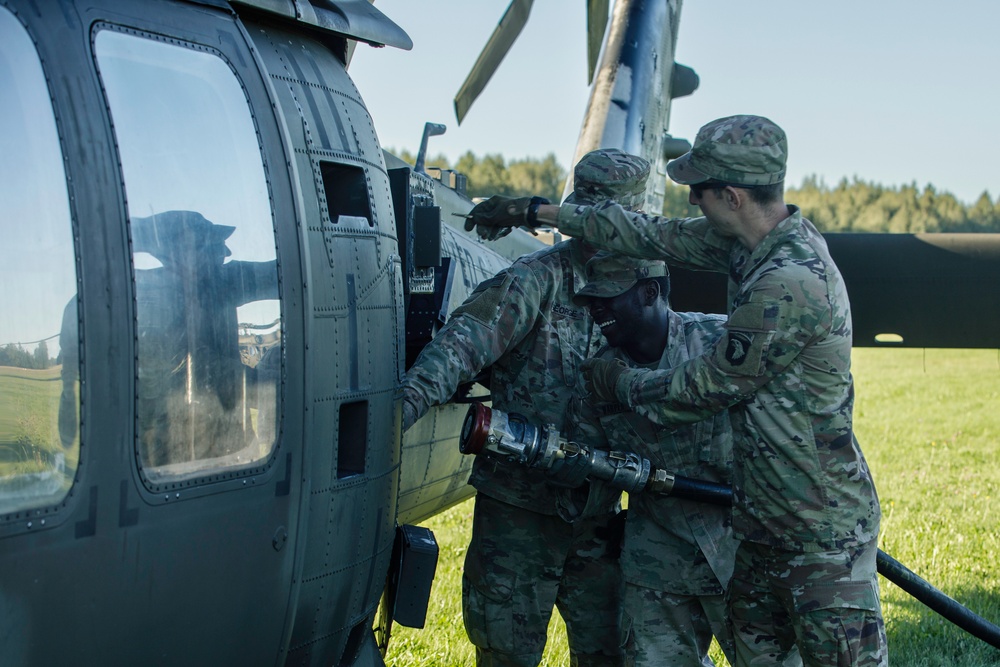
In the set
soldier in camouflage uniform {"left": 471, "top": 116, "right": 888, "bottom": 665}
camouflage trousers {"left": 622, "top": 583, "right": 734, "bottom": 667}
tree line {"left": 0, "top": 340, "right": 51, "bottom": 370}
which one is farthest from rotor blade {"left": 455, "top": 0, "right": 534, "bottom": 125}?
tree line {"left": 0, "top": 340, "right": 51, "bottom": 370}

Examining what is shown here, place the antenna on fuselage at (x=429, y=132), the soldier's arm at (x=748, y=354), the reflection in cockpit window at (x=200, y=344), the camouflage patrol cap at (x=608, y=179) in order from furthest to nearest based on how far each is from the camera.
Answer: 1. the antenna on fuselage at (x=429, y=132)
2. the camouflage patrol cap at (x=608, y=179)
3. the soldier's arm at (x=748, y=354)
4. the reflection in cockpit window at (x=200, y=344)

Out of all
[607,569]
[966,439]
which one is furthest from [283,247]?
[966,439]

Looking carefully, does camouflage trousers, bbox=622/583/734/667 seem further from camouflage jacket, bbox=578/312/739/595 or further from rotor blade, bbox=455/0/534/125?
rotor blade, bbox=455/0/534/125

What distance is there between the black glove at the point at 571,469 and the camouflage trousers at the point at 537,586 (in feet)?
1.17

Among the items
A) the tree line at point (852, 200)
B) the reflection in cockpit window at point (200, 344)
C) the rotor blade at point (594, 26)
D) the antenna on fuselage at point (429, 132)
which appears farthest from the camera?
the tree line at point (852, 200)

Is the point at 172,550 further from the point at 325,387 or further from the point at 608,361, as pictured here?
the point at 608,361

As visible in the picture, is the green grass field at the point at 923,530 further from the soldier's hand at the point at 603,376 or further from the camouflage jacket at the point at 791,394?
the camouflage jacket at the point at 791,394

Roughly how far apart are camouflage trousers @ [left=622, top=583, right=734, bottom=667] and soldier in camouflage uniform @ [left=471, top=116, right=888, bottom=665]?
1.01 feet

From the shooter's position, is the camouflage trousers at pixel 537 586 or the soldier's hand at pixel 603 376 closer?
the soldier's hand at pixel 603 376

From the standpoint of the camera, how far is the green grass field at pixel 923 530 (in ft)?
18.0

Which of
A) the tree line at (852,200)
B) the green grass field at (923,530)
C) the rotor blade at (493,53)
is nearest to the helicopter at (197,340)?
the green grass field at (923,530)

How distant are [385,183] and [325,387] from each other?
0.85 metres

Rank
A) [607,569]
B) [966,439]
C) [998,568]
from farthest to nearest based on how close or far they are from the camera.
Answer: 1. [966,439]
2. [998,568]
3. [607,569]

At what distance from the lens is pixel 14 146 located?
2395 mm
